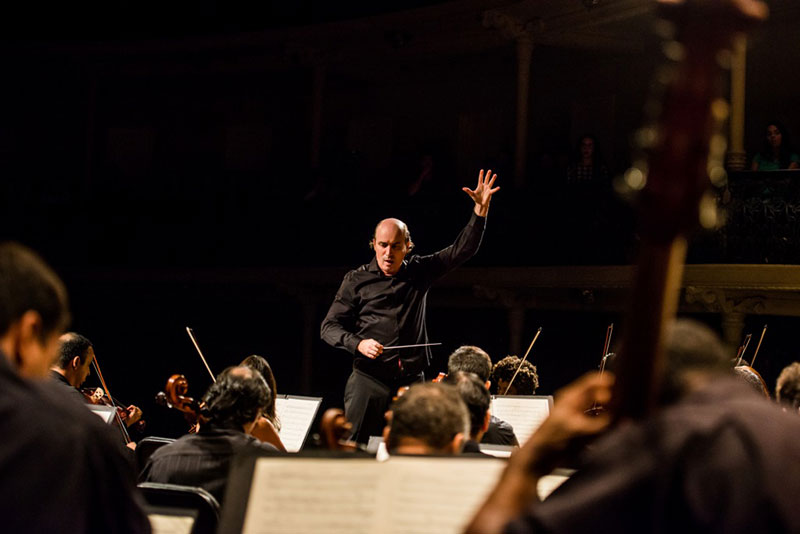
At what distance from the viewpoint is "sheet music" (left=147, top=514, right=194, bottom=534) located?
2240 millimetres

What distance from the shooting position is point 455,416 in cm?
241

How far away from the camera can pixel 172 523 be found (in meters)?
2.27

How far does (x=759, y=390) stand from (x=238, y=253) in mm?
9771

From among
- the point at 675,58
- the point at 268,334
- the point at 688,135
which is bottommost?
the point at 268,334

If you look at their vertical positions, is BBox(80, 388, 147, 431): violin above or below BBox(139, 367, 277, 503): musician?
below

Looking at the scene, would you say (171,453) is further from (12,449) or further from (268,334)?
(268,334)

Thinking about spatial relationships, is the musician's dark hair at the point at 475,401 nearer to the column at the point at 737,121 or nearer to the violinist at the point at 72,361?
the violinist at the point at 72,361

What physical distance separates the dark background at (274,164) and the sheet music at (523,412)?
5584 mm

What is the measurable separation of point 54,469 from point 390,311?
159 inches

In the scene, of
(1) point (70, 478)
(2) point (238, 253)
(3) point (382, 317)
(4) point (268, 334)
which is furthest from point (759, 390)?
(4) point (268, 334)

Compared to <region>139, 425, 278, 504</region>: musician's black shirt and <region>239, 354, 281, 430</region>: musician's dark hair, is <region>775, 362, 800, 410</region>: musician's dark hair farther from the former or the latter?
<region>239, 354, 281, 430</region>: musician's dark hair

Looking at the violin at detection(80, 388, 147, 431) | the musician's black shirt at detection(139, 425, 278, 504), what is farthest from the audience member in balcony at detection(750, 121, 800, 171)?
the musician's black shirt at detection(139, 425, 278, 504)

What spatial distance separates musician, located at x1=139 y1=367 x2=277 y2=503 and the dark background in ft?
23.7

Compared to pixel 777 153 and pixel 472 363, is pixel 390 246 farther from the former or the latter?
pixel 777 153
